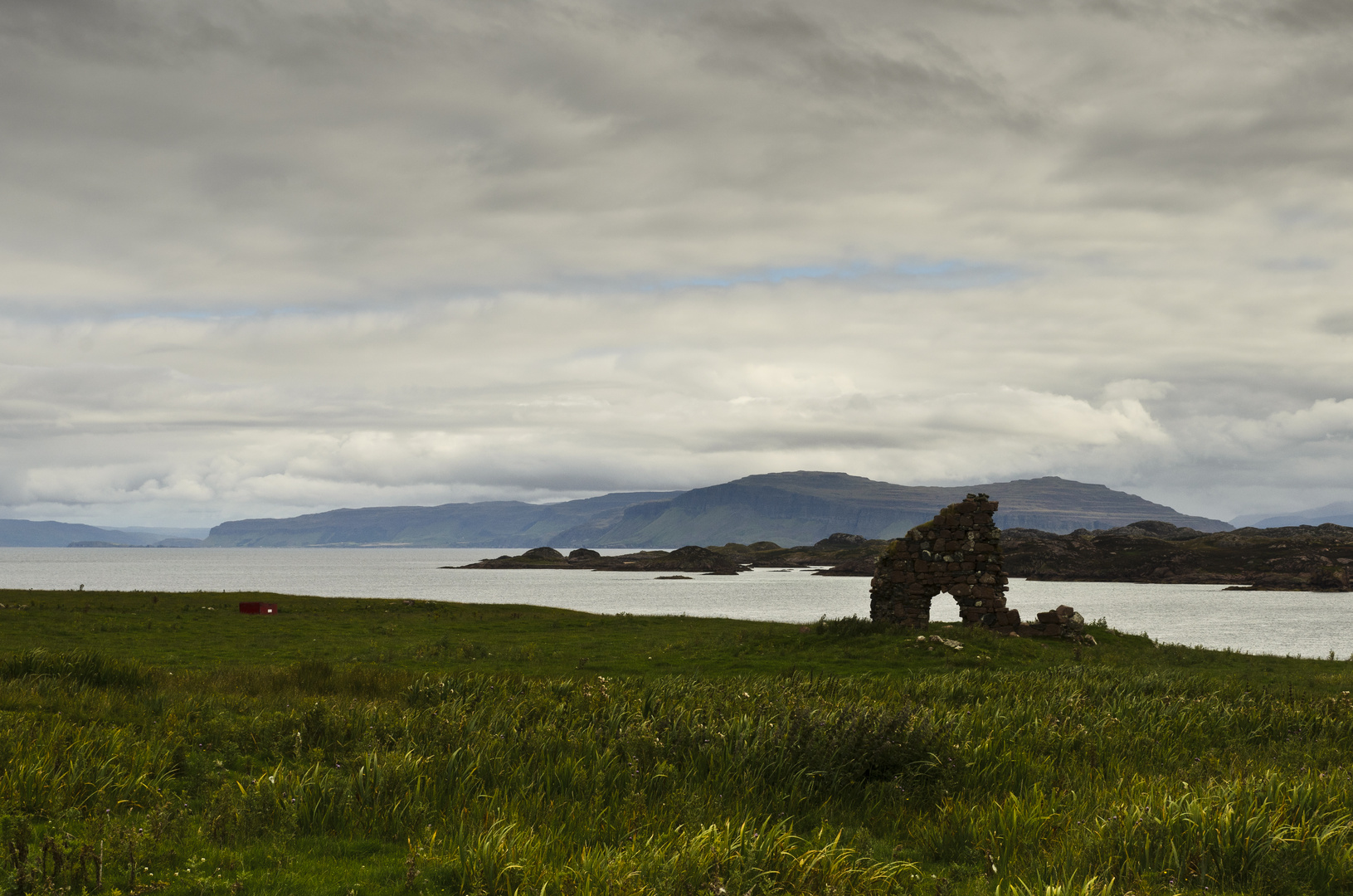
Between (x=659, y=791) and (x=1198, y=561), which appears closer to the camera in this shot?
(x=659, y=791)

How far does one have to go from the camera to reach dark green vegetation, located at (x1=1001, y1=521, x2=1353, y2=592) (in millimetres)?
155375

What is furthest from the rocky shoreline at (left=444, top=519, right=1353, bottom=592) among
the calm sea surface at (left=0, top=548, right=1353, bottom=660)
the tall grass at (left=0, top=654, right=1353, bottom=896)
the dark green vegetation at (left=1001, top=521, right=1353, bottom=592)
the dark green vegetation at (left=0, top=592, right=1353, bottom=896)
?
the tall grass at (left=0, top=654, right=1353, bottom=896)

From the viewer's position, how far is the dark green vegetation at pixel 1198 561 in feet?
510

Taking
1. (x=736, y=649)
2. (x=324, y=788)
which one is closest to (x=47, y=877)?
(x=324, y=788)

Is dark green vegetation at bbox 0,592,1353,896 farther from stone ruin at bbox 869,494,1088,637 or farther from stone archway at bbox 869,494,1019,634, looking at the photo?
stone archway at bbox 869,494,1019,634

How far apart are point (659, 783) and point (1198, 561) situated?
616ft

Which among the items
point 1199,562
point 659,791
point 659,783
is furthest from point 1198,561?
point 659,791

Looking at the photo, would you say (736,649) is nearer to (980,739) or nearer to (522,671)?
(522,671)

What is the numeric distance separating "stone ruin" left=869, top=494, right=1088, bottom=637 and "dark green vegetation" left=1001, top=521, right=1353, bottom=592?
5538 inches

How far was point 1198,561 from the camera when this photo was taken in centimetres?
17150

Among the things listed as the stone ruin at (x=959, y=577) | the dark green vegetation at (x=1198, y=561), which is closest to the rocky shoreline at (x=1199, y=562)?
the dark green vegetation at (x=1198, y=561)

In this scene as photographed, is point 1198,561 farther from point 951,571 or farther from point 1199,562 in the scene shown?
point 951,571

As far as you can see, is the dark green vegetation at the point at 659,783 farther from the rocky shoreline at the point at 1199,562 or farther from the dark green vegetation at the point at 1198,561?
the dark green vegetation at the point at 1198,561

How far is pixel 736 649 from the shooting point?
31.8 metres
